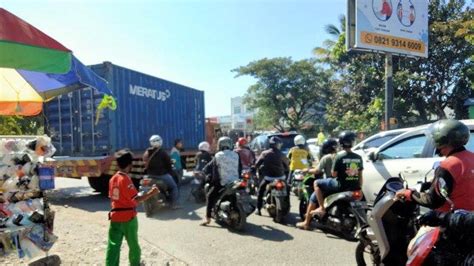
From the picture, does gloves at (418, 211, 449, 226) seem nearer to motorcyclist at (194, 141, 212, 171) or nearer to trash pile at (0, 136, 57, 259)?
trash pile at (0, 136, 57, 259)

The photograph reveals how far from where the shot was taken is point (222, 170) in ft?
23.8

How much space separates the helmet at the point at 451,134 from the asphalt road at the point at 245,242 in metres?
2.57

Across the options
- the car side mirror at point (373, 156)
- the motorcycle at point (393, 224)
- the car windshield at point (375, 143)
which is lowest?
the motorcycle at point (393, 224)

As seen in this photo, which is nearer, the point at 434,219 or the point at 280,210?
the point at 434,219

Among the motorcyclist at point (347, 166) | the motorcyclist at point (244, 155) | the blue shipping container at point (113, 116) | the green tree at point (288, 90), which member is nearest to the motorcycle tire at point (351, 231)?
the motorcyclist at point (347, 166)

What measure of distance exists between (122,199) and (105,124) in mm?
6814

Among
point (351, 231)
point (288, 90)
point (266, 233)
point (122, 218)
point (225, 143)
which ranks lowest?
point (266, 233)

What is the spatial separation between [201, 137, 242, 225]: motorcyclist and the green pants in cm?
289

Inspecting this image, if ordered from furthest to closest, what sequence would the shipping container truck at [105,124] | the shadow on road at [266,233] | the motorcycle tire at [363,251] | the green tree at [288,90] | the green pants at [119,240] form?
the green tree at [288,90]
the shipping container truck at [105,124]
the shadow on road at [266,233]
the green pants at [119,240]
the motorcycle tire at [363,251]

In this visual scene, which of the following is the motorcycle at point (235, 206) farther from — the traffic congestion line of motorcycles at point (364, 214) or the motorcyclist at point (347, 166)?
the motorcyclist at point (347, 166)

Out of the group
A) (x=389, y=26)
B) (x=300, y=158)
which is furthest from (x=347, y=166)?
(x=389, y=26)

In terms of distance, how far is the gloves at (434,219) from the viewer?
9.88 ft

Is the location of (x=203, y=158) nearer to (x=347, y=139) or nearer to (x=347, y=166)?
(x=347, y=166)

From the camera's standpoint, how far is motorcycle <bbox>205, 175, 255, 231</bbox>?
6988 mm
